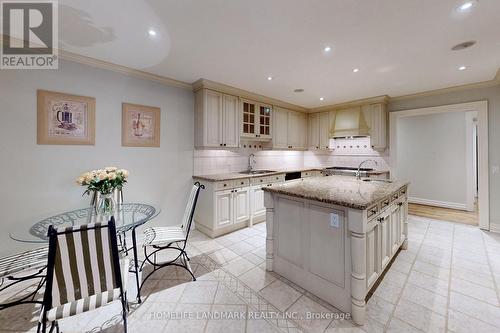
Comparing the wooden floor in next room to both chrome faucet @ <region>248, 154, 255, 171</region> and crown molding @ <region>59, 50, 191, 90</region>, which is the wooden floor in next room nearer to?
chrome faucet @ <region>248, 154, 255, 171</region>

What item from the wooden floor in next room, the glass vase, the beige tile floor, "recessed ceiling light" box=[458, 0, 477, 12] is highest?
"recessed ceiling light" box=[458, 0, 477, 12]

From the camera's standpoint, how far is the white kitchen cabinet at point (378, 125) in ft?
14.4

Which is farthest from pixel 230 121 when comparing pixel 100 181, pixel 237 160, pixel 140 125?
pixel 100 181

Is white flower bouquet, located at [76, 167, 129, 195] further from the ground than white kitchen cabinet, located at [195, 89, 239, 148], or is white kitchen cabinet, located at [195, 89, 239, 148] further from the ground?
white kitchen cabinet, located at [195, 89, 239, 148]

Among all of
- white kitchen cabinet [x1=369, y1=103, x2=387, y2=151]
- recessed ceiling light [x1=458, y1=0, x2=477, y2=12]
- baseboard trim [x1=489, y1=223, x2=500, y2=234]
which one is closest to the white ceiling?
recessed ceiling light [x1=458, y1=0, x2=477, y2=12]

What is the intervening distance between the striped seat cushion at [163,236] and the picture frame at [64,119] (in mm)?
1453

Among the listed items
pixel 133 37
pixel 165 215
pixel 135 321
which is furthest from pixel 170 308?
pixel 133 37

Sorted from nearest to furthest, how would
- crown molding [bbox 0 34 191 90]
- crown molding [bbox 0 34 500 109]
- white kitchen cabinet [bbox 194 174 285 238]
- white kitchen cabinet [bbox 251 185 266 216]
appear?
crown molding [bbox 0 34 191 90] < crown molding [bbox 0 34 500 109] < white kitchen cabinet [bbox 194 174 285 238] < white kitchen cabinet [bbox 251 185 266 216]

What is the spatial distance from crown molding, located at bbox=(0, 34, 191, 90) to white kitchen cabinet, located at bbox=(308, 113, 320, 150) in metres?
3.43

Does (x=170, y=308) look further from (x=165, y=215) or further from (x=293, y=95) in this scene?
(x=293, y=95)

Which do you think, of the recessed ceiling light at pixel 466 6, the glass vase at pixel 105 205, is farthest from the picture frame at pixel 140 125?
the recessed ceiling light at pixel 466 6

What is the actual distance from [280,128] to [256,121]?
815 mm

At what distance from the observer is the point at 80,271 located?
129 cm

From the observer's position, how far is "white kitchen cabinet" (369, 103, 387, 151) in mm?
4387
